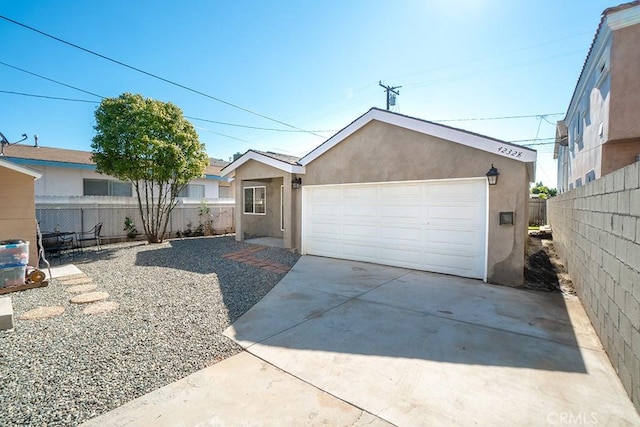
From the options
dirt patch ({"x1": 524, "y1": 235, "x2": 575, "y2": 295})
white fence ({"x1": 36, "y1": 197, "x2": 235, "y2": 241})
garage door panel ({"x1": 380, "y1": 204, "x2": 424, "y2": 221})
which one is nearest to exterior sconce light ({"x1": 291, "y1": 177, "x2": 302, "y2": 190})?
garage door panel ({"x1": 380, "y1": 204, "x2": 424, "y2": 221})

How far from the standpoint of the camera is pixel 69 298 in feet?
17.1

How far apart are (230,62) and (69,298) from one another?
938 cm

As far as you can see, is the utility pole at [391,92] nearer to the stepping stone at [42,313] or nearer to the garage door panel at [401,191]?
the garage door panel at [401,191]

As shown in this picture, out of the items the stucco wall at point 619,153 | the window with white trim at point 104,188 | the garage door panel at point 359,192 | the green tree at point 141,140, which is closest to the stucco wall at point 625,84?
the stucco wall at point 619,153

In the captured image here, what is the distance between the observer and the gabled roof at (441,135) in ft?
19.9

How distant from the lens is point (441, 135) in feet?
22.7

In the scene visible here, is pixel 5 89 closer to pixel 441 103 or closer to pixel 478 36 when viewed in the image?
pixel 478 36

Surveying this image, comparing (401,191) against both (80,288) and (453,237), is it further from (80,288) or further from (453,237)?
(80,288)

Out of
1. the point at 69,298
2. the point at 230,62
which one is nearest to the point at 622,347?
the point at 69,298

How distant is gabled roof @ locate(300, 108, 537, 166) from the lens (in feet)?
19.9

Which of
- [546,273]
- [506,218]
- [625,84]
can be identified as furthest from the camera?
[625,84]

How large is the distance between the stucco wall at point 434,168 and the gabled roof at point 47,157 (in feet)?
34.3

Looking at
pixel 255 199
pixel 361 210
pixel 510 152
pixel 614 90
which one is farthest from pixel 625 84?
pixel 255 199

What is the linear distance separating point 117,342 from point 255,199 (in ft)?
33.0
